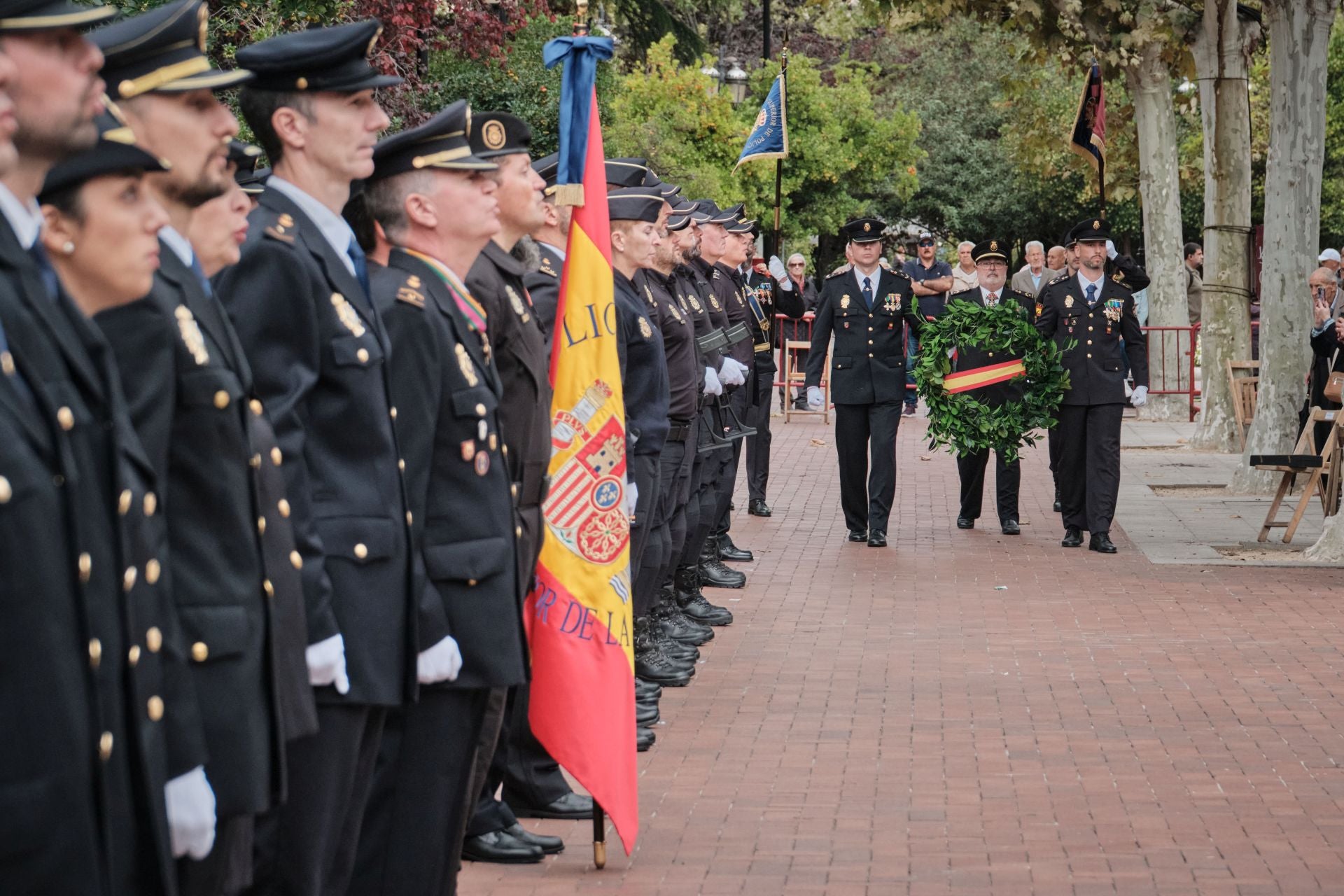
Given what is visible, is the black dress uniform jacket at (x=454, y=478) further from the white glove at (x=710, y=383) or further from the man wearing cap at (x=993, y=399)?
the man wearing cap at (x=993, y=399)

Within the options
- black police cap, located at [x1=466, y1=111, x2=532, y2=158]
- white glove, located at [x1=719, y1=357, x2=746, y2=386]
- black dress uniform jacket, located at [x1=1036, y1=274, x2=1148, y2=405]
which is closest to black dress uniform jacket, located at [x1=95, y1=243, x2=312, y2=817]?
black police cap, located at [x1=466, y1=111, x2=532, y2=158]

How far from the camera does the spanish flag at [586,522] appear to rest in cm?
546

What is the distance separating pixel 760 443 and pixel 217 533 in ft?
38.0

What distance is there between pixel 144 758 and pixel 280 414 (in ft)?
3.54

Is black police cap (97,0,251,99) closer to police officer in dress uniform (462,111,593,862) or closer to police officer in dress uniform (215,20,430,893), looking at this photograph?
police officer in dress uniform (215,20,430,893)

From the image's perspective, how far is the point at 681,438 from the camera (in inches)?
337

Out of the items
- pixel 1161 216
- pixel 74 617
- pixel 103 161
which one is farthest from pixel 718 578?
pixel 1161 216

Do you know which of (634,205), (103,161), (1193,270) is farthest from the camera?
(1193,270)

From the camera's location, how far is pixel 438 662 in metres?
4.05

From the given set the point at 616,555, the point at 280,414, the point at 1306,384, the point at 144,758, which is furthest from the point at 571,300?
the point at 1306,384

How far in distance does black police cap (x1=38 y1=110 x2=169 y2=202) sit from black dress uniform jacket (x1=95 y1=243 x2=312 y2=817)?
24cm

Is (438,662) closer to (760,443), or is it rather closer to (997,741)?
(997,741)

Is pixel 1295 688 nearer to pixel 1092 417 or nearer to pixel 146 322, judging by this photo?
pixel 1092 417

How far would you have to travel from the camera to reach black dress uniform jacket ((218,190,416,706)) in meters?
3.71
